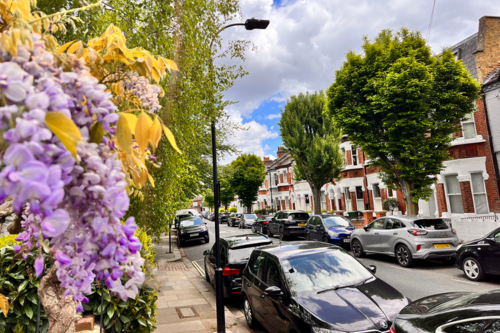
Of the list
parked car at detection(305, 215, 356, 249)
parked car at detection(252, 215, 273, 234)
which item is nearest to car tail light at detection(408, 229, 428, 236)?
parked car at detection(305, 215, 356, 249)

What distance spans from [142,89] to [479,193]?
20.5 metres

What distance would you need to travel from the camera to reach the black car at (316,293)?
13.8 feet

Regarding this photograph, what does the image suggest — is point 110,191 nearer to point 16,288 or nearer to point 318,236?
point 16,288

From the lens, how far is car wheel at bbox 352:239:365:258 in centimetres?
1299

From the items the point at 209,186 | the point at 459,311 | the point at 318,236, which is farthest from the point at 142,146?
the point at 209,186

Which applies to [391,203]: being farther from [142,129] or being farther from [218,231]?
[142,129]

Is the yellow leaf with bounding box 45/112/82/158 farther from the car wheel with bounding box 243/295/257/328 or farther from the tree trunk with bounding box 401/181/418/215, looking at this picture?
the tree trunk with bounding box 401/181/418/215


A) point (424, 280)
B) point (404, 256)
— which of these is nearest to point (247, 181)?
point (404, 256)

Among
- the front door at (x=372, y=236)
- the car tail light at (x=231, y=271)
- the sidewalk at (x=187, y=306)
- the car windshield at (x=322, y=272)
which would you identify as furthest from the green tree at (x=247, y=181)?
the car windshield at (x=322, y=272)

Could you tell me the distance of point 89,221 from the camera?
98cm

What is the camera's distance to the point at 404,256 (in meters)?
10.8

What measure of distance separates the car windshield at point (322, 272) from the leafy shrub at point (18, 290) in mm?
3595

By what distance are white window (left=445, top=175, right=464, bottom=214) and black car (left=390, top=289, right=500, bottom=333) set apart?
17.4 metres

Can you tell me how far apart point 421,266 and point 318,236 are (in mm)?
5183
